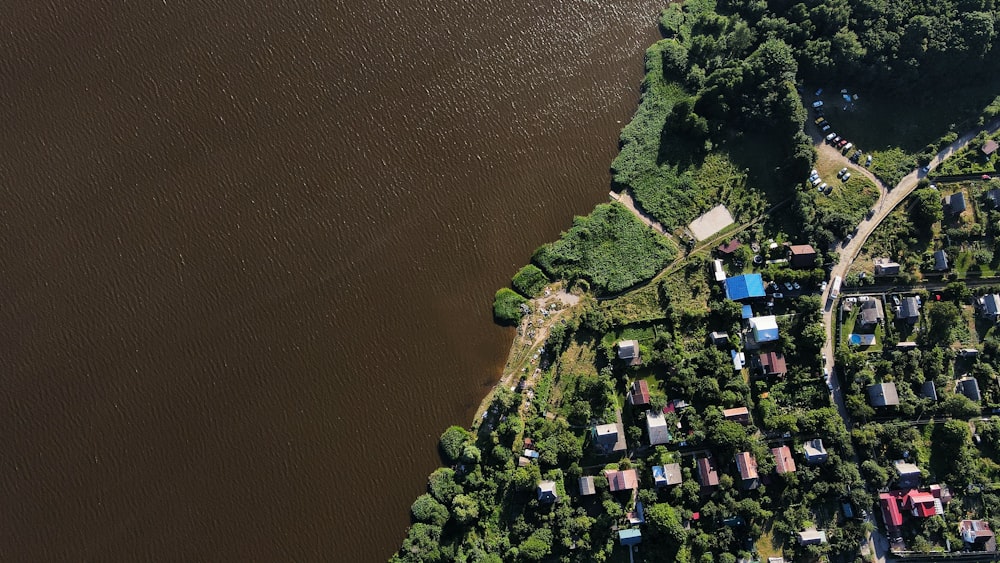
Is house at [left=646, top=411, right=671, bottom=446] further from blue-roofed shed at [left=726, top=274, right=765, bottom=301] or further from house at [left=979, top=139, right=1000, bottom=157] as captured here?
house at [left=979, top=139, right=1000, bottom=157]

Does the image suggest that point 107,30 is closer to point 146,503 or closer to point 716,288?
point 146,503

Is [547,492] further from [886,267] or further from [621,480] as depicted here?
[886,267]

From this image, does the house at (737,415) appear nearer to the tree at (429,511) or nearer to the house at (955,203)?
the tree at (429,511)

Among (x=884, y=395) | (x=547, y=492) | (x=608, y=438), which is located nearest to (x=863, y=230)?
(x=884, y=395)

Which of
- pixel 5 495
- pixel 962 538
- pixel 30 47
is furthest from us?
pixel 30 47

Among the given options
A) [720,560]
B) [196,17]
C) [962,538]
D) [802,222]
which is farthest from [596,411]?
[196,17]

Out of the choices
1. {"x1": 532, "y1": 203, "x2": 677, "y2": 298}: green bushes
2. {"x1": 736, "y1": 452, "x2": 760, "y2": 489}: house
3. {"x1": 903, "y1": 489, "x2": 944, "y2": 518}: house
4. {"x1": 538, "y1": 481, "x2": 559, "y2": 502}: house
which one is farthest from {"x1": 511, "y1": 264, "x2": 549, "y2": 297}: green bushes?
{"x1": 903, "y1": 489, "x2": 944, "y2": 518}: house
